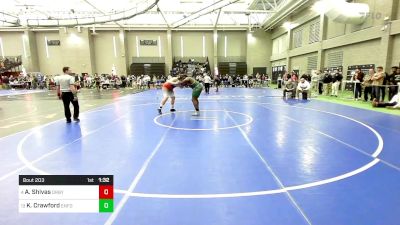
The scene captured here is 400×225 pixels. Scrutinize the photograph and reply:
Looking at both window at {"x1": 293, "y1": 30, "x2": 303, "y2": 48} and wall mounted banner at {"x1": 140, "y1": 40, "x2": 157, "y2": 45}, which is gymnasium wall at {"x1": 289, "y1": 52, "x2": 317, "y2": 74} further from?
wall mounted banner at {"x1": 140, "y1": 40, "x2": 157, "y2": 45}

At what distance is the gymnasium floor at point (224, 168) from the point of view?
2926 mm

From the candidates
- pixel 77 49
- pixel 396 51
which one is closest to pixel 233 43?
pixel 77 49

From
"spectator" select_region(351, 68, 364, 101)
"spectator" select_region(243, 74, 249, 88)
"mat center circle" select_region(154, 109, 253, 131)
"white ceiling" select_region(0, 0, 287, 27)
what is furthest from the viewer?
"spectator" select_region(243, 74, 249, 88)

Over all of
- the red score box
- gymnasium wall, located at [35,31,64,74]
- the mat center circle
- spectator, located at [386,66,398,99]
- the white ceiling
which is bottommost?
the mat center circle

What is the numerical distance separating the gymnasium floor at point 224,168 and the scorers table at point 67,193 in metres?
0.83

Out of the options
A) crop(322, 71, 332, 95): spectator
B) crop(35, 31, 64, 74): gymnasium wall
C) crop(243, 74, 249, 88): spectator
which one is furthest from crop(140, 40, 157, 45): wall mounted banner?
crop(322, 71, 332, 95): spectator

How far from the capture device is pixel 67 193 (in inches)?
79.6

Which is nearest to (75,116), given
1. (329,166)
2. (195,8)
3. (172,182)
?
(172,182)

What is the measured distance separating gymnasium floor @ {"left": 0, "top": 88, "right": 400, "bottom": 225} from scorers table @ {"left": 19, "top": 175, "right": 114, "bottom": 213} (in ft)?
2.74

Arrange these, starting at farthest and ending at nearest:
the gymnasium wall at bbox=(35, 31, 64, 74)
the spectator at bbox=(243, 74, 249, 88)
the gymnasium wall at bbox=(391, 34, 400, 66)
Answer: the gymnasium wall at bbox=(35, 31, 64, 74), the spectator at bbox=(243, 74, 249, 88), the gymnasium wall at bbox=(391, 34, 400, 66)

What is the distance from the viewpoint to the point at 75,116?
339 inches

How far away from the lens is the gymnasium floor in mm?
2926

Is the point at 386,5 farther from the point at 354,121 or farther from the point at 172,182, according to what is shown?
the point at 172,182

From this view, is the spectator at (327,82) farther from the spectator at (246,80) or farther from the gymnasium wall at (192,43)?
the gymnasium wall at (192,43)
